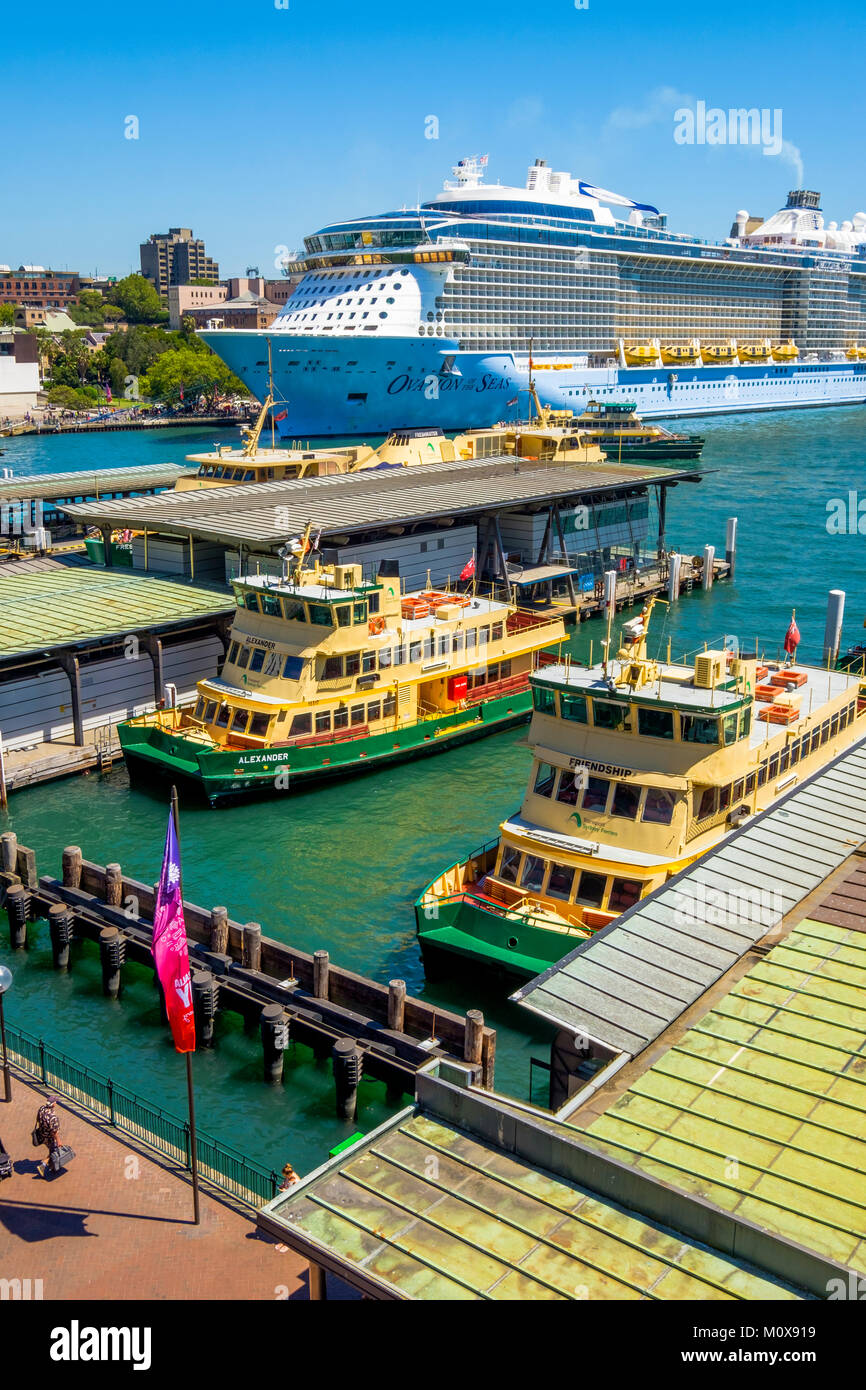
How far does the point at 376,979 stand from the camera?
2636 cm

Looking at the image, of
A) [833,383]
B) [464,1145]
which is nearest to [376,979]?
[464,1145]

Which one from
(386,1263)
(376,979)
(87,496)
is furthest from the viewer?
(87,496)

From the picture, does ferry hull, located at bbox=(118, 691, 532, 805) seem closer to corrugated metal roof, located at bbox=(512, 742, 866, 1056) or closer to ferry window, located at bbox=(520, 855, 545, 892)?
ferry window, located at bbox=(520, 855, 545, 892)

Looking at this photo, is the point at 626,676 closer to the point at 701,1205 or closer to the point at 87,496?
the point at 701,1205

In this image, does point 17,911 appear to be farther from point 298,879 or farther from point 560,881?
point 560,881

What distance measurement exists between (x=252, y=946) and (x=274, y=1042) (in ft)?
9.16

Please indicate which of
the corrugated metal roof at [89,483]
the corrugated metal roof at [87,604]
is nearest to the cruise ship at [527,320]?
the corrugated metal roof at [89,483]

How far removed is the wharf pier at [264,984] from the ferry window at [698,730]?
704 centimetres

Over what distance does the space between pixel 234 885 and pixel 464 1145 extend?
61.6 feet

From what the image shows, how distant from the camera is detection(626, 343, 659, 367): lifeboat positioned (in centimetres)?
14050

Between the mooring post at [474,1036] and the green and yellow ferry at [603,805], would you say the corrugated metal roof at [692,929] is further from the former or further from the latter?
the mooring post at [474,1036]

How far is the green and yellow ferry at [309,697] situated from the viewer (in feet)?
119

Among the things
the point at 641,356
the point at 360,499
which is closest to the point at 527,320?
the point at 641,356

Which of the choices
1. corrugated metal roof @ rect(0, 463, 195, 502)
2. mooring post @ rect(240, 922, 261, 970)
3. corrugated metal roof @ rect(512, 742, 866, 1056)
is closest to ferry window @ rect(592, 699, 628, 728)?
corrugated metal roof @ rect(512, 742, 866, 1056)
